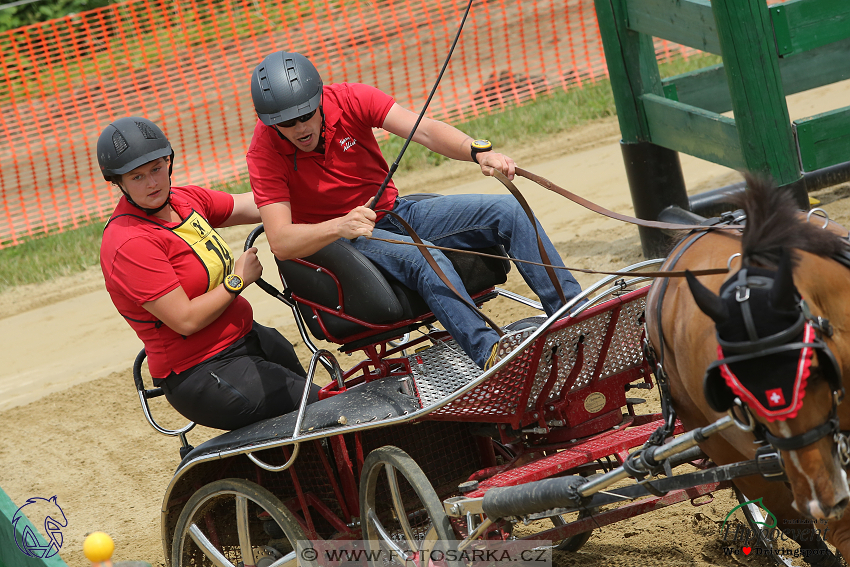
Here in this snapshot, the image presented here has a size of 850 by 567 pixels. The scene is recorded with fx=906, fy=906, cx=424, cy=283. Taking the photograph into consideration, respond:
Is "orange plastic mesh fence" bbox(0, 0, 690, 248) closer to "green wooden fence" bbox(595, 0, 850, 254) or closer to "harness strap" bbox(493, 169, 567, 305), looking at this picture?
"green wooden fence" bbox(595, 0, 850, 254)

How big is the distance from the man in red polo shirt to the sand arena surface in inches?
47.7

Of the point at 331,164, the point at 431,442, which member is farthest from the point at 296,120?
the point at 431,442

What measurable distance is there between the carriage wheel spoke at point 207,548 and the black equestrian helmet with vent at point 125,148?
1408mm

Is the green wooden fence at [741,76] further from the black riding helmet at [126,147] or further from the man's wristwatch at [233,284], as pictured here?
the black riding helmet at [126,147]

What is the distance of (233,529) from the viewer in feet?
12.2

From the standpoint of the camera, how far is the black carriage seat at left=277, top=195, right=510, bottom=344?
3.29 meters

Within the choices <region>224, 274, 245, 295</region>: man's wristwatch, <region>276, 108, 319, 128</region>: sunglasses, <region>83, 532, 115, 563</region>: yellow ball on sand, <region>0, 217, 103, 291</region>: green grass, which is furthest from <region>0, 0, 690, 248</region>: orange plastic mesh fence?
<region>83, 532, 115, 563</region>: yellow ball on sand

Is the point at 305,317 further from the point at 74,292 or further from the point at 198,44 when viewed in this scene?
the point at 198,44

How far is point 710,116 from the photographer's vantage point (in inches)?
217

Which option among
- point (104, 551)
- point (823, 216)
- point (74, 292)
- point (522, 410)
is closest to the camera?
point (104, 551)

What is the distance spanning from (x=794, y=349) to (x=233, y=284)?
2.12 metres

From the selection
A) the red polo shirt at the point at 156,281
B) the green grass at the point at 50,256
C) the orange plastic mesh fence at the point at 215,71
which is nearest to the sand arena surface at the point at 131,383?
the green grass at the point at 50,256

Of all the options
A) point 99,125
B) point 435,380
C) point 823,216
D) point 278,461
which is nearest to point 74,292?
point 99,125

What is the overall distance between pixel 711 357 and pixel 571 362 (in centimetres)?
87
